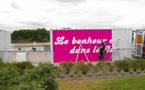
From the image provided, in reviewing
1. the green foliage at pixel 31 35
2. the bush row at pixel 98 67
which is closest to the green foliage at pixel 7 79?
the bush row at pixel 98 67

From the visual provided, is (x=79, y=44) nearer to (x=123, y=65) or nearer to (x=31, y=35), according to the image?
(x=123, y=65)

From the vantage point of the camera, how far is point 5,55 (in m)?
33.4

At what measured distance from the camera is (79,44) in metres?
30.6

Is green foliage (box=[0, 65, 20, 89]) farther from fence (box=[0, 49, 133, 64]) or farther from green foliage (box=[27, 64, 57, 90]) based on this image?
fence (box=[0, 49, 133, 64])

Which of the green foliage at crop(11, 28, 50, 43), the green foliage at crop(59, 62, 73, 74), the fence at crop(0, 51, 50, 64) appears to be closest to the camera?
the green foliage at crop(59, 62, 73, 74)

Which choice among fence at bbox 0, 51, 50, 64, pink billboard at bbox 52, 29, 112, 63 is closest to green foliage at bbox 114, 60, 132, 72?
pink billboard at bbox 52, 29, 112, 63

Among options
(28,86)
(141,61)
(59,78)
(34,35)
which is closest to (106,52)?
(141,61)

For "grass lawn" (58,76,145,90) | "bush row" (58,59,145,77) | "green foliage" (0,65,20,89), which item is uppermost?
"green foliage" (0,65,20,89)

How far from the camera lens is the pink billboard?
30.2 meters

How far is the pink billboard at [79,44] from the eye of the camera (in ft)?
99.1

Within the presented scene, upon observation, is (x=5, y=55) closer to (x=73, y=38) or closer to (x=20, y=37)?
(x=73, y=38)

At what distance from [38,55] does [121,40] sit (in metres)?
10.3

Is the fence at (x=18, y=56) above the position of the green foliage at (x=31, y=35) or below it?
below

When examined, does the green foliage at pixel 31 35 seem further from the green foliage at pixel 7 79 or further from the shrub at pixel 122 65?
the green foliage at pixel 7 79
